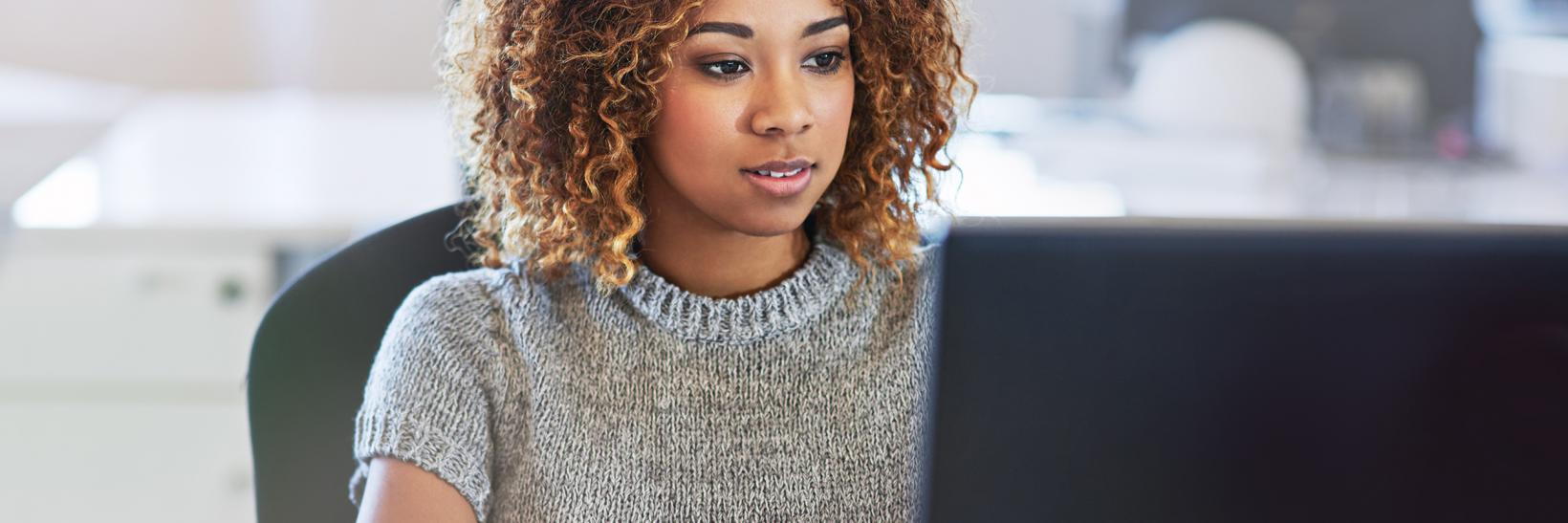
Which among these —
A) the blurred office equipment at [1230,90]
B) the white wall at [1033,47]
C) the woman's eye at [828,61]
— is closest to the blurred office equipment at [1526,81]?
the blurred office equipment at [1230,90]

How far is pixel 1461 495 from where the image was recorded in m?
0.46

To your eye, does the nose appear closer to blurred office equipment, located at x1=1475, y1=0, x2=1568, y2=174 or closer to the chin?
the chin

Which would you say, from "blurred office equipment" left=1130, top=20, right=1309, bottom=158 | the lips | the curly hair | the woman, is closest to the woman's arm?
the woman

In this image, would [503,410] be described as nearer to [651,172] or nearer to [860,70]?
[651,172]

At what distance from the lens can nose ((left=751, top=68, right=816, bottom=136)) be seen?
0.79 m

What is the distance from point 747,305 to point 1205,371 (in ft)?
1.52

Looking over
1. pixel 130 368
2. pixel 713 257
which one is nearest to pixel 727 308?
pixel 713 257

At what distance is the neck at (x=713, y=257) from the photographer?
0.89m

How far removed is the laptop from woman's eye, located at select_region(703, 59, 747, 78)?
0.37m

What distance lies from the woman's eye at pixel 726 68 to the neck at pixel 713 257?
0.11 m

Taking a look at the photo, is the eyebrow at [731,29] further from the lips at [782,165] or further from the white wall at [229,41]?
the white wall at [229,41]

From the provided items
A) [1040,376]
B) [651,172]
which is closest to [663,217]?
[651,172]

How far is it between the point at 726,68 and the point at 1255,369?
431 mm

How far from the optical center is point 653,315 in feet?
2.89
